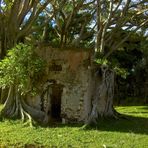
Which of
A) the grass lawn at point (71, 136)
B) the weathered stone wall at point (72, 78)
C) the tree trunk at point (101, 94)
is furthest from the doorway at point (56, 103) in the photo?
the grass lawn at point (71, 136)

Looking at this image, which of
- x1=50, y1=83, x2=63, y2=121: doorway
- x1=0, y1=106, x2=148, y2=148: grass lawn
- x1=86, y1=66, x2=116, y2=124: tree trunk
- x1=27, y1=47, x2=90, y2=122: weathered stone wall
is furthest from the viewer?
x1=50, y1=83, x2=63, y2=121: doorway

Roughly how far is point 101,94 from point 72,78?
246 centimetres

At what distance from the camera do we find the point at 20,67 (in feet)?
53.2

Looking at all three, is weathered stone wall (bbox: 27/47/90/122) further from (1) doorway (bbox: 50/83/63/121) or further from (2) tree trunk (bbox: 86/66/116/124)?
(2) tree trunk (bbox: 86/66/116/124)

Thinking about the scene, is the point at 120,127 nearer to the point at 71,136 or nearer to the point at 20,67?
the point at 71,136

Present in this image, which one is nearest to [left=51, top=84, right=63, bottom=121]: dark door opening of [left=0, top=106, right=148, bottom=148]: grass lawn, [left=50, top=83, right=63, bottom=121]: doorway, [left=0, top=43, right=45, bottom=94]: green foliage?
[left=50, top=83, right=63, bottom=121]: doorway

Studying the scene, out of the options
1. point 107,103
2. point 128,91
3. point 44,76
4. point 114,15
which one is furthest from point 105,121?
point 128,91

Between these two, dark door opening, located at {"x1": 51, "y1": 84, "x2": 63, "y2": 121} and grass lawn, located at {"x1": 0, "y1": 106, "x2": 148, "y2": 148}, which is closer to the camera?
grass lawn, located at {"x1": 0, "y1": 106, "x2": 148, "y2": 148}

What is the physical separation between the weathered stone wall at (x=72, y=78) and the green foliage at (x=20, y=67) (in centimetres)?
131

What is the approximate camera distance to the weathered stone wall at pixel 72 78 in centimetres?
1783

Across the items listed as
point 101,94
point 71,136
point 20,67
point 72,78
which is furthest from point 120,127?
point 20,67

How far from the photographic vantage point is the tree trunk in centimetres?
1831

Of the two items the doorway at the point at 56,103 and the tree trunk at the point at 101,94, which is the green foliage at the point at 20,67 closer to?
the doorway at the point at 56,103

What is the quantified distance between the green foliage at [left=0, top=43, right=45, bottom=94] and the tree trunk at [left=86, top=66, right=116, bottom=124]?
299 cm
